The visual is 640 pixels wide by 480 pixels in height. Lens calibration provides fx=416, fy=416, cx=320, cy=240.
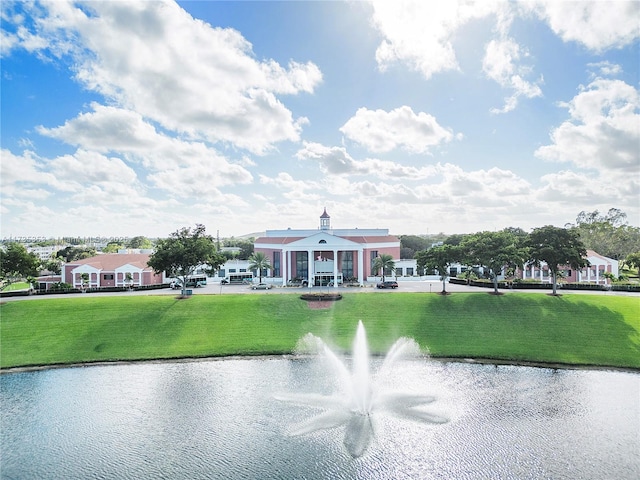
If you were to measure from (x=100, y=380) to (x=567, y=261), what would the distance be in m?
48.0

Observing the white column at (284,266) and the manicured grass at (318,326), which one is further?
the white column at (284,266)

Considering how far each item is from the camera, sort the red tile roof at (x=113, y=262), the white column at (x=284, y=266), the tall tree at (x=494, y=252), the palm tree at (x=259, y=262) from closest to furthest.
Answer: the tall tree at (x=494, y=252) → the white column at (x=284, y=266) → the palm tree at (x=259, y=262) → the red tile roof at (x=113, y=262)

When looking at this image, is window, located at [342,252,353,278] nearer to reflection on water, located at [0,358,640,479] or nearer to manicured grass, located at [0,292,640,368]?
manicured grass, located at [0,292,640,368]

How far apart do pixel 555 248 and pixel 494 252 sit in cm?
749

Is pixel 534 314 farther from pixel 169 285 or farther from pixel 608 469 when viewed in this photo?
pixel 169 285

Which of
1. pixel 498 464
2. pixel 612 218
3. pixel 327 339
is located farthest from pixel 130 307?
pixel 612 218

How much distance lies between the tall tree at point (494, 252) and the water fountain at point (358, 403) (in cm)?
2090

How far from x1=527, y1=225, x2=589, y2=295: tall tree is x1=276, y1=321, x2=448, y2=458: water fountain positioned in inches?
1022

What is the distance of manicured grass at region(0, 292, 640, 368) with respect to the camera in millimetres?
35125

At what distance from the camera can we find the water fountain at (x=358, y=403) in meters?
20.7

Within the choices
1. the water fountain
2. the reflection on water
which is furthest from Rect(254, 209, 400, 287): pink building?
the reflection on water

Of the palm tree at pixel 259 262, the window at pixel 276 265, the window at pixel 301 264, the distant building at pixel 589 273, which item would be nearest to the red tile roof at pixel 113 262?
the palm tree at pixel 259 262

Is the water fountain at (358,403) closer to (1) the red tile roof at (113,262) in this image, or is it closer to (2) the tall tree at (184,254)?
(2) the tall tree at (184,254)

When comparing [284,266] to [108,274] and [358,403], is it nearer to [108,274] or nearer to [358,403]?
[108,274]
